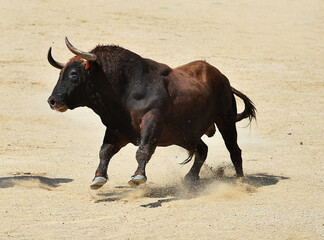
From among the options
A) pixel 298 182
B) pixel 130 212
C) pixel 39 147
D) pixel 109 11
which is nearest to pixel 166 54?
pixel 109 11

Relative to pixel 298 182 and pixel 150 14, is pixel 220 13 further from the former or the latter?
pixel 298 182

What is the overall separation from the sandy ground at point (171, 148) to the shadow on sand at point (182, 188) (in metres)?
0.03

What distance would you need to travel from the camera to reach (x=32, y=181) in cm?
960

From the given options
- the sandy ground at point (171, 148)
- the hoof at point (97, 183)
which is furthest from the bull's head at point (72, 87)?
the sandy ground at point (171, 148)

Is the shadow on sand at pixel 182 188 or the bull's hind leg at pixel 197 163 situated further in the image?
the bull's hind leg at pixel 197 163

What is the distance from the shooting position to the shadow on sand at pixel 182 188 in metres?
8.80

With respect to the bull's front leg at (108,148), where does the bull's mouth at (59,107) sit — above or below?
above

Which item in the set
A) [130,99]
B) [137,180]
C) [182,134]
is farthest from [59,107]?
[182,134]

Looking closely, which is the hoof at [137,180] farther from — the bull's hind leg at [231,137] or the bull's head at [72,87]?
the bull's hind leg at [231,137]

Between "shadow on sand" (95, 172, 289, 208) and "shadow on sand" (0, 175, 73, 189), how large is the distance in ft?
2.63

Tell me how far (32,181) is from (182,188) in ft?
6.31

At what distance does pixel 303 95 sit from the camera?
16.5m

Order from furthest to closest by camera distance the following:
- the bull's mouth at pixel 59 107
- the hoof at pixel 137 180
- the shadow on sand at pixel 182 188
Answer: the bull's mouth at pixel 59 107
the shadow on sand at pixel 182 188
the hoof at pixel 137 180

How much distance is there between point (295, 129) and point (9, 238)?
8062 millimetres
